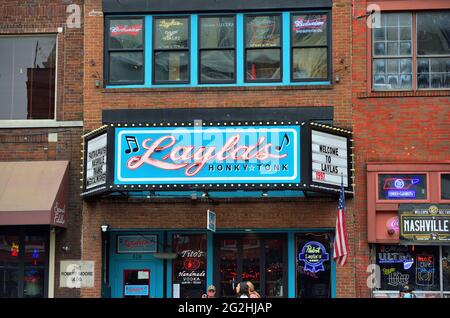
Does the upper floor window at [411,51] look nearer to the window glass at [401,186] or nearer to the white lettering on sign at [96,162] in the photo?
the window glass at [401,186]

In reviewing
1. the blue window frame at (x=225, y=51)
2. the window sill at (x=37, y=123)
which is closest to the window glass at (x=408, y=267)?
the blue window frame at (x=225, y=51)

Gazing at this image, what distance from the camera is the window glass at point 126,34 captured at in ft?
50.5

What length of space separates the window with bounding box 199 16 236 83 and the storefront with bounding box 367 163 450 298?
3.88 meters

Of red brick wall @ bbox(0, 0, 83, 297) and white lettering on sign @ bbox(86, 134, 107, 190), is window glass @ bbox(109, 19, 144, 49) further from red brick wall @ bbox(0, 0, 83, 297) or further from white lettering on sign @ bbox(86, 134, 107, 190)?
white lettering on sign @ bbox(86, 134, 107, 190)

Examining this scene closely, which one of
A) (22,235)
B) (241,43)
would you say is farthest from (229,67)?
(22,235)

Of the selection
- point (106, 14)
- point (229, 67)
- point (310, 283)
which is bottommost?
point (310, 283)

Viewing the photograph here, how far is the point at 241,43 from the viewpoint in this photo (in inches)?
597

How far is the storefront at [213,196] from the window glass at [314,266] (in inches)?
0.9

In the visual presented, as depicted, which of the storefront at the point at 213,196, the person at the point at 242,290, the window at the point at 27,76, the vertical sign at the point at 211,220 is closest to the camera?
the person at the point at 242,290

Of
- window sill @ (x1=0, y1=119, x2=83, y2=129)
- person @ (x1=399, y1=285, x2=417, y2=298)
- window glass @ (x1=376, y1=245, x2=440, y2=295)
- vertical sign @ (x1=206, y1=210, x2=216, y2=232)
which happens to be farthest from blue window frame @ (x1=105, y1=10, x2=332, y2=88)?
person @ (x1=399, y1=285, x2=417, y2=298)

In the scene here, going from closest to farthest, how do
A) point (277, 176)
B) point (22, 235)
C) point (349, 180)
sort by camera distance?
point (277, 176), point (349, 180), point (22, 235)

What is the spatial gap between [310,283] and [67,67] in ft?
24.4

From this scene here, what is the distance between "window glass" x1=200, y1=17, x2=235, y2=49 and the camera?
15.3m

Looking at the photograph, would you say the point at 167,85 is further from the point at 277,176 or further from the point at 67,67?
the point at 277,176
